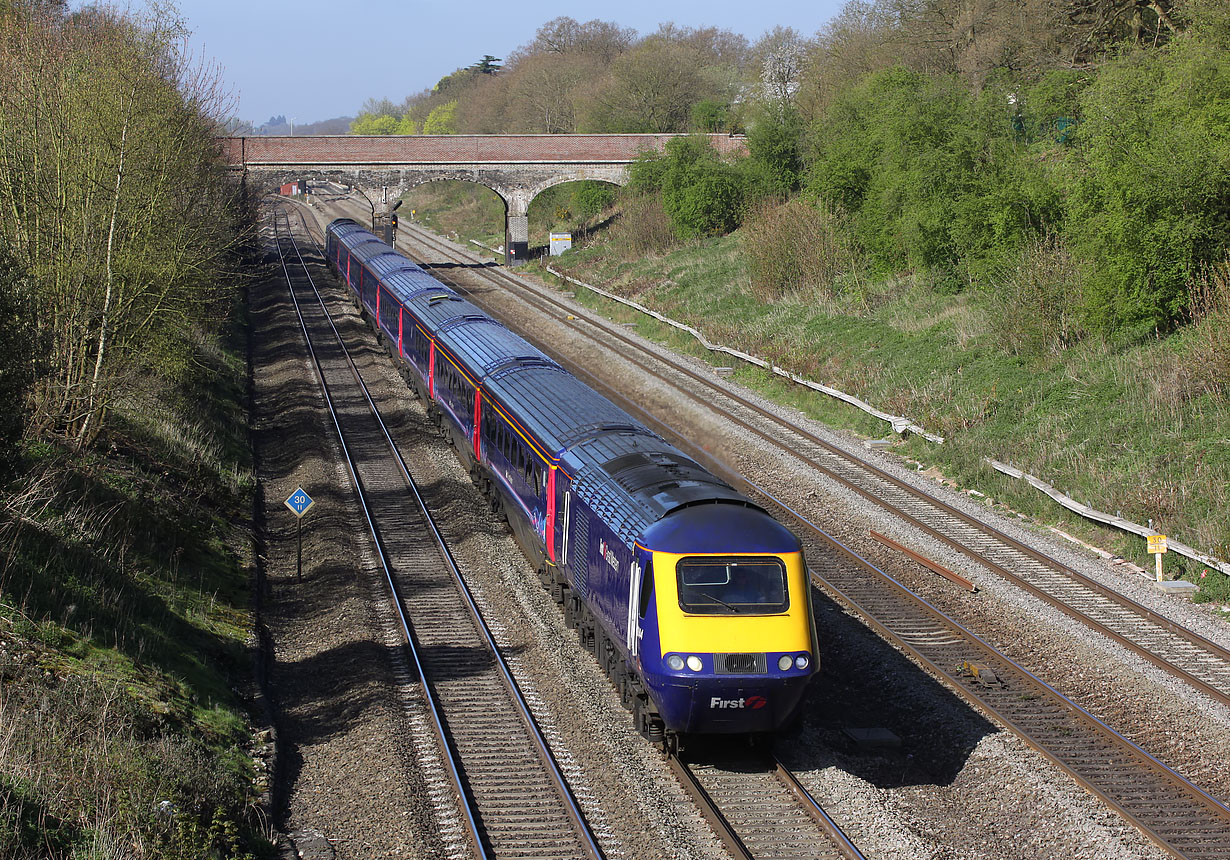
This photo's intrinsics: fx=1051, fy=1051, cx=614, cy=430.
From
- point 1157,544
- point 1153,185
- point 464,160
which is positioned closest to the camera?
point 1157,544

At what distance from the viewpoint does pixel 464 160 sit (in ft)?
177

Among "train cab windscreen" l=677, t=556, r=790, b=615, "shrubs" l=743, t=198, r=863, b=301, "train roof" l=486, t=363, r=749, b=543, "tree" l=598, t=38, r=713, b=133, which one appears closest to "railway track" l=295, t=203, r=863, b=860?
"train cab windscreen" l=677, t=556, r=790, b=615

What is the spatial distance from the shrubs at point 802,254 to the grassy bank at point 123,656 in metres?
22.0

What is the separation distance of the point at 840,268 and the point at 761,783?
87.9 feet

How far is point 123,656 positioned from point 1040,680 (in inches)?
408

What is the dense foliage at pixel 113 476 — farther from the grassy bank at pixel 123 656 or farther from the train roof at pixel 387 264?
the train roof at pixel 387 264

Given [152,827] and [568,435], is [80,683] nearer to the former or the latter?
[152,827]

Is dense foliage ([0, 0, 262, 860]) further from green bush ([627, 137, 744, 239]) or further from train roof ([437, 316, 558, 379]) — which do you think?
green bush ([627, 137, 744, 239])

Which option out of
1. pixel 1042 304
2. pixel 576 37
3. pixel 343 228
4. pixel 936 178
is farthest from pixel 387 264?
pixel 576 37

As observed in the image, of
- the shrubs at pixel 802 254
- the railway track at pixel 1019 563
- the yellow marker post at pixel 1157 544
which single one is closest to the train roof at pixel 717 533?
the railway track at pixel 1019 563

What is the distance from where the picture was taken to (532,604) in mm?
A: 14844

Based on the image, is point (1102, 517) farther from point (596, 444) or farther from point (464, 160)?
point (464, 160)

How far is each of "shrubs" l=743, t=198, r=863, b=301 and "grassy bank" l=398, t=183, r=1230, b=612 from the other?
729 millimetres

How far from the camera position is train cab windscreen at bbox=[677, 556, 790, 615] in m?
9.86
